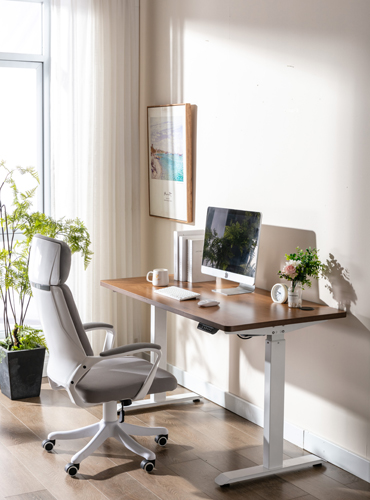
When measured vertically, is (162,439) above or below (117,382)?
below

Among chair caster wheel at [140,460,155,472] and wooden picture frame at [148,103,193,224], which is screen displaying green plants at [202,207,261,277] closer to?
wooden picture frame at [148,103,193,224]

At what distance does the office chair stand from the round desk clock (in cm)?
65

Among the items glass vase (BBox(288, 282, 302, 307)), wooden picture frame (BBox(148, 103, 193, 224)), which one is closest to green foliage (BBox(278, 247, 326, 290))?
glass vase (BBox(288, 282, 302, 307))

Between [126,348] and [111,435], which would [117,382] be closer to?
[126,348]

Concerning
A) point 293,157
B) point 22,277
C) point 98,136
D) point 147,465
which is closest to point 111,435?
point 147,465

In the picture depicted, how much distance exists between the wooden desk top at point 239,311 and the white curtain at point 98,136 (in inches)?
41.8

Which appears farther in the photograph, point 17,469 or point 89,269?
point 89,269

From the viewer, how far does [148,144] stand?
4.66 m

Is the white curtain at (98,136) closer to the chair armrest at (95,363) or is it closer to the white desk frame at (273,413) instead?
the chair armrest at (95,363)

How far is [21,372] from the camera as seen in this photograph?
162 inches

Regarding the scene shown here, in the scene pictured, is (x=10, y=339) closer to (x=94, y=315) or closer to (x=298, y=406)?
(x=94, y=315)

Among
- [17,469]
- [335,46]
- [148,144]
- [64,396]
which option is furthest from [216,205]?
[17,469]

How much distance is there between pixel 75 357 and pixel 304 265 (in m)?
1.15

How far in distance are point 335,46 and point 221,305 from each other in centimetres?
134
